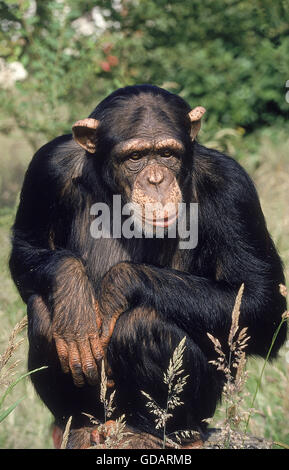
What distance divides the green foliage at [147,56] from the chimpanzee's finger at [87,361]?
426 cm

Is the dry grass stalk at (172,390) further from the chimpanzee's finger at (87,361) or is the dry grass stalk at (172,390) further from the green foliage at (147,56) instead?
the green foliage at (147,56)

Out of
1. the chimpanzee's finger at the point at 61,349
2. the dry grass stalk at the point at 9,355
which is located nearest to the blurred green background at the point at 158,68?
the chimpanzee's finger at the point at 61,349

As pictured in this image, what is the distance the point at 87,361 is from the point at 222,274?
919 millimetres

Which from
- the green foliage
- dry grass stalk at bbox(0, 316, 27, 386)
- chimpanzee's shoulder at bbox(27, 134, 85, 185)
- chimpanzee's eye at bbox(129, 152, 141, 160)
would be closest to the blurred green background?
the green foliage

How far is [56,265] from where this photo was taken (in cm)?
382

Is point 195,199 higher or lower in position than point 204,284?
higher

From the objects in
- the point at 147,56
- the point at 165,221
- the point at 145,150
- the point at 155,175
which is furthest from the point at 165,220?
the point at 147,56

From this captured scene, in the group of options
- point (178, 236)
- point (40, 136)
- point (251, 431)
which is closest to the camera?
point (178, 236)

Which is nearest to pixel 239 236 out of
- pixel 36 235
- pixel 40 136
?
pixel 36 235

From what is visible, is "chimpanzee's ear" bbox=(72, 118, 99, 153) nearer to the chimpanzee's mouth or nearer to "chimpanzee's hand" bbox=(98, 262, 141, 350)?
the chimpanzee's mouth

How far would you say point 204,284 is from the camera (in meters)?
3.94

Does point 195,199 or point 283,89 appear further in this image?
point 283,89

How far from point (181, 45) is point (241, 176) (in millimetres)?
5057

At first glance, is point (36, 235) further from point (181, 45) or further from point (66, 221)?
point (181, 45)
